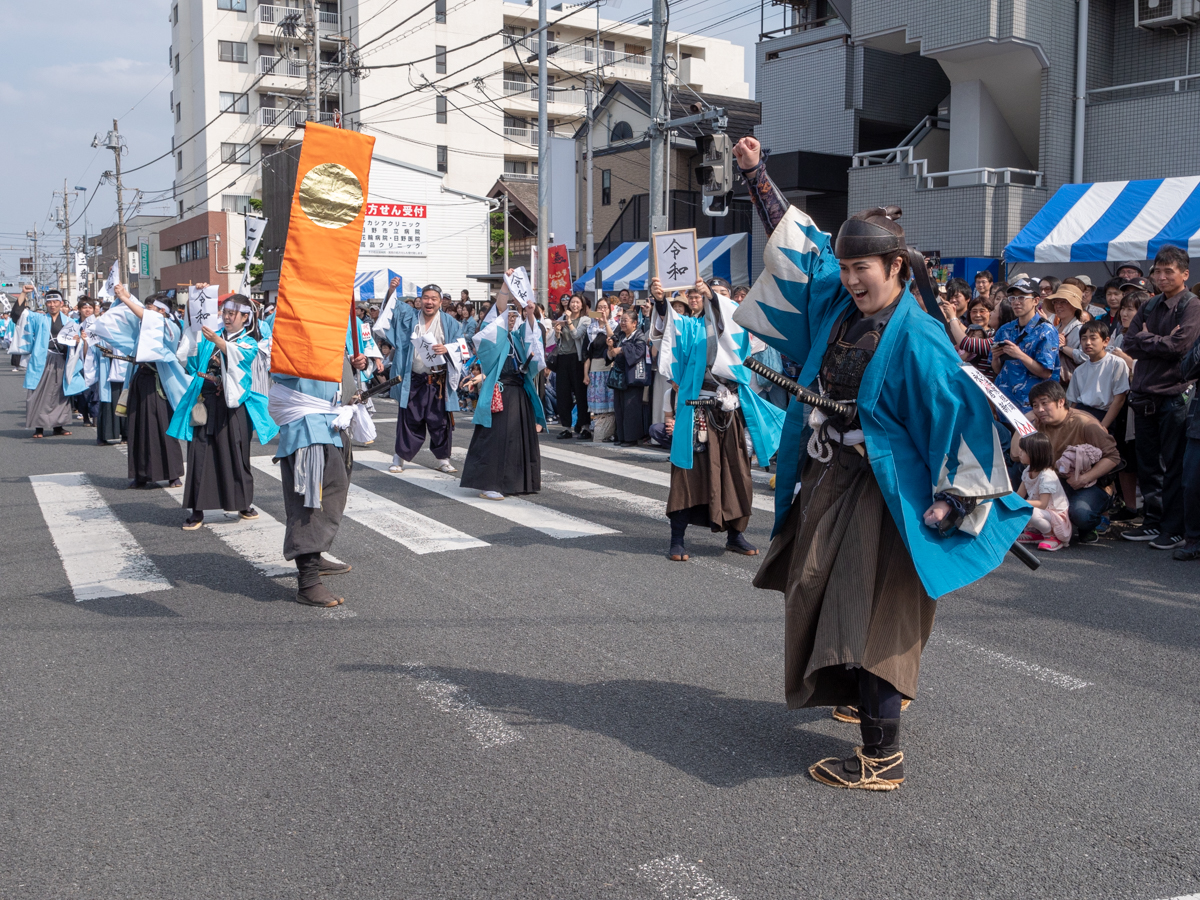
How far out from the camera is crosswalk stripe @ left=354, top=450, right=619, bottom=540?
803 centimetres

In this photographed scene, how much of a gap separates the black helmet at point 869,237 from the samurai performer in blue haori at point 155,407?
7527mm

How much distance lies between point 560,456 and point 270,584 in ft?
Result: 20.3

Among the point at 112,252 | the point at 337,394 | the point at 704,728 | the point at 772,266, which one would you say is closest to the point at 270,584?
the point at 337,394

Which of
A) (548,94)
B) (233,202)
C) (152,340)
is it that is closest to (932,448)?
(152,340)

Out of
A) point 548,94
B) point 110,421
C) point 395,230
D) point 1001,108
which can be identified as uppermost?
point 548,94

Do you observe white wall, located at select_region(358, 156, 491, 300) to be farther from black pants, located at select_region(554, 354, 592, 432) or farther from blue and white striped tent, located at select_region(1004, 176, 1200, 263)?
blue and white striped tent, located at select_region(1004, 176, 1200, 263)

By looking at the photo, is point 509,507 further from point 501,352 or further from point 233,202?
point 233,202

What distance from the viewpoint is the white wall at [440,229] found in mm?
39812

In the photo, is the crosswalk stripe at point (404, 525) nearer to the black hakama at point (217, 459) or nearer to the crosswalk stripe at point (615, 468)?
the black hakama at point (217, 459)

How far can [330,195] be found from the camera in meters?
5.47

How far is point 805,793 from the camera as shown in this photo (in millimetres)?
3559

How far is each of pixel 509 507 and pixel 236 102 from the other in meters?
50.2

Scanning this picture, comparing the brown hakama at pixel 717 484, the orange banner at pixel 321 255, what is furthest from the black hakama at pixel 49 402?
the brown hakama at pixel 717 484

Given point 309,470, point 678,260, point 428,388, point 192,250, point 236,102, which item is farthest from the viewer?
point 192,250
